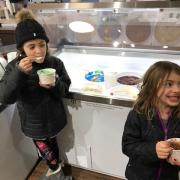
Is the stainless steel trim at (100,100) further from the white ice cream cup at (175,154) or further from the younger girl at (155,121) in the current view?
the white ice cream cup at (175,154)

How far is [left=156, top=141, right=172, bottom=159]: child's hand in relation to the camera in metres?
0.84

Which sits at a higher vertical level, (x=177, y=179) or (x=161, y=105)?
(x=161, y=105)

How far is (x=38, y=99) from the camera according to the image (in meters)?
1.25

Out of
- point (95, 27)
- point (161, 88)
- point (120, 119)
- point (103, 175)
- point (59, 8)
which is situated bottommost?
point (103, 175)

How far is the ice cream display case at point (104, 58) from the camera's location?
1.29 meters

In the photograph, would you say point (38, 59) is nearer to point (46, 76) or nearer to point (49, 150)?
point (46, 76)

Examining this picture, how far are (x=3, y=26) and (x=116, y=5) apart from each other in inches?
54.1

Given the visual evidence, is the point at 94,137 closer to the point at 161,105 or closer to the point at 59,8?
the point at 161,105

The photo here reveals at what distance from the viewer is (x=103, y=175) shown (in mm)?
1688

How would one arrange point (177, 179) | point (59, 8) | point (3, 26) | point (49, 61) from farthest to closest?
1. point (3, 26)
2. point (59, 8)
3. point (49, 61)
4. point (177, 179)

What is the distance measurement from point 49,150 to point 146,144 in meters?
0.74

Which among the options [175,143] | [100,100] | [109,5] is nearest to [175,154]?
[175,143]

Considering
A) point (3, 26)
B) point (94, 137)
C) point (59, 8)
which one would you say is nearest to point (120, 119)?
point (94, 137)

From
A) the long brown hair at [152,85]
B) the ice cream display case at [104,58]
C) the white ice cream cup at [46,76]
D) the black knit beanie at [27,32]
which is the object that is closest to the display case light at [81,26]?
the ice cream display case at [104,58]
